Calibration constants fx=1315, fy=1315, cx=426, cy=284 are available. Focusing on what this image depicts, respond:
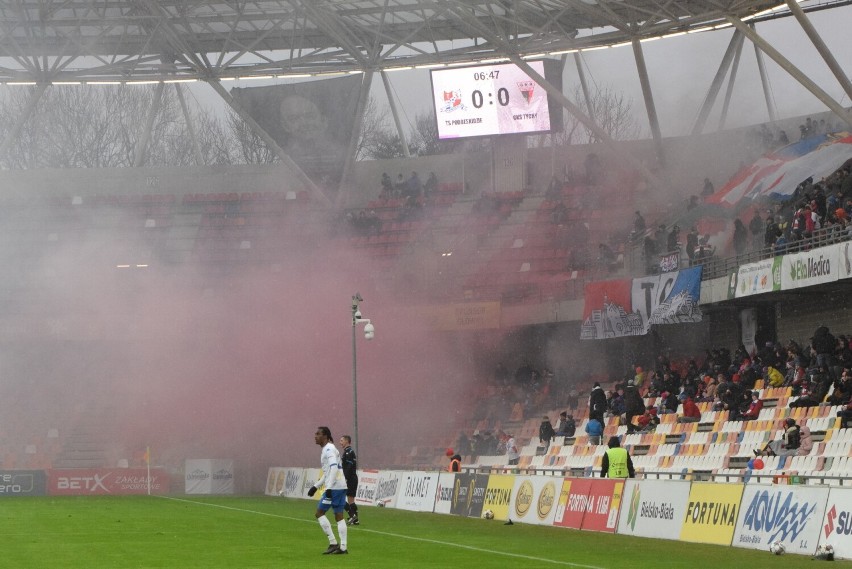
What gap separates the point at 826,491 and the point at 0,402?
121ft

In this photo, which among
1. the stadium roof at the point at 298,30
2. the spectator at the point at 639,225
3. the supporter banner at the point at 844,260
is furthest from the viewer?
the spectator at the point at 639,225

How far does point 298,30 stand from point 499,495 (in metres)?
26.8

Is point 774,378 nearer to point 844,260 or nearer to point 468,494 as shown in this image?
point 844,260

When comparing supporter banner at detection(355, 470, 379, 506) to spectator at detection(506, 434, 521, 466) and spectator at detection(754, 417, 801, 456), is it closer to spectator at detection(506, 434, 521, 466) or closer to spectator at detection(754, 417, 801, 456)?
spectator at detection(506, 434, 521, 466)

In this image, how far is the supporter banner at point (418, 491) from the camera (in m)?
28.8

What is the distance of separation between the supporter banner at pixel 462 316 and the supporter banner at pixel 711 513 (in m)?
25.5

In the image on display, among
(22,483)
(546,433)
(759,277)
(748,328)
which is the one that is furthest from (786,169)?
(22,483)

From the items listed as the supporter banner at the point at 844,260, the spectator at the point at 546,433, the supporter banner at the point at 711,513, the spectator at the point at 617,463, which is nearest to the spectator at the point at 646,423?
the spectator at the point at 546,433

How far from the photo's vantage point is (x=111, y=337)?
46.8 metres

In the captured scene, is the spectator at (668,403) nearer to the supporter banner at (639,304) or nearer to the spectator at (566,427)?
the supporter banner at (639,304)

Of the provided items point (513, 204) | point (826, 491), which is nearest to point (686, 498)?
A: point (826, 491)

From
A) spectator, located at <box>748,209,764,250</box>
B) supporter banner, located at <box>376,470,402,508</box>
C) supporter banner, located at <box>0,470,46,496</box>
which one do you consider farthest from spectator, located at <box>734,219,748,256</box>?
supporter banner, located at <box>0,470,46,496</box>

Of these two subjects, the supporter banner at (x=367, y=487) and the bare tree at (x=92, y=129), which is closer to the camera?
the supporter banner at (x=367, y=487)

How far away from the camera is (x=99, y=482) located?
40.2 meters
